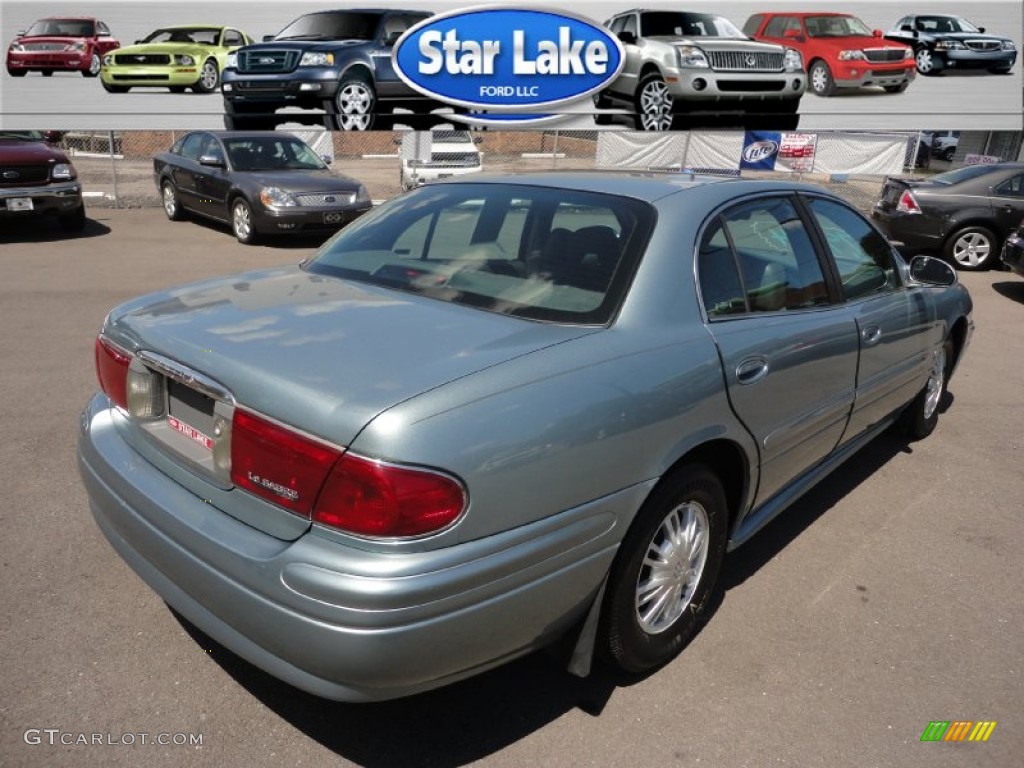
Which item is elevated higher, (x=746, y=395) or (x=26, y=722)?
(x=746, y=395)

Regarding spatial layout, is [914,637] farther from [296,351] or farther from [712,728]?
[296,351]

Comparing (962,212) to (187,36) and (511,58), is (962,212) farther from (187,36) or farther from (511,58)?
(187,36)

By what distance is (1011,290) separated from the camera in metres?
11.1

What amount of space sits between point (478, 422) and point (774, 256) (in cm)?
183

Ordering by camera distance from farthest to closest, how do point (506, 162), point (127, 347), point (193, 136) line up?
point (506, 162), point (193, 136), point (127, 347)

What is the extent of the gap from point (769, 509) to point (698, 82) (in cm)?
1118

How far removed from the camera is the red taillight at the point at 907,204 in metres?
12.2

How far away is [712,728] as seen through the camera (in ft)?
8.58

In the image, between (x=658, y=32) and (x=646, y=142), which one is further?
(x=646, y=142)

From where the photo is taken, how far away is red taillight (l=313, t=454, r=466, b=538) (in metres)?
1.98

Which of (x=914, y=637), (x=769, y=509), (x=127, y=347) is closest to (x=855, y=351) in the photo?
(x=769, y=509)

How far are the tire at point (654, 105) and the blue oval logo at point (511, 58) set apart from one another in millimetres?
858

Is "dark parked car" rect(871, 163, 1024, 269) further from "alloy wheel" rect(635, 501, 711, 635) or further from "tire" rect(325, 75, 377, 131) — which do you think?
"alloy wheel" rect(635, 501, 711, 635)

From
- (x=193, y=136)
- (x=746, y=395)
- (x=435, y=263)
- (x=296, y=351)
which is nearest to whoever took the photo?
(x=296, y=351)
